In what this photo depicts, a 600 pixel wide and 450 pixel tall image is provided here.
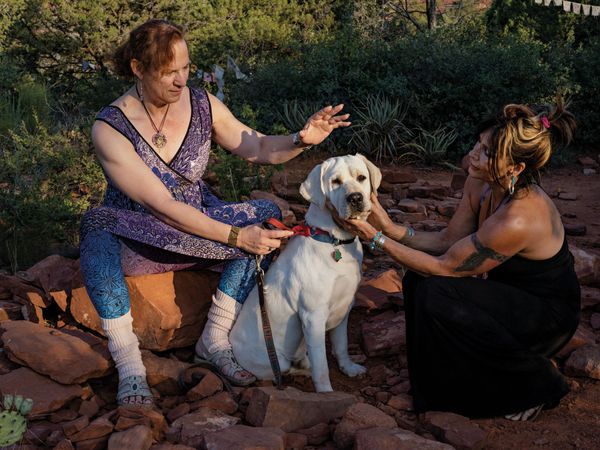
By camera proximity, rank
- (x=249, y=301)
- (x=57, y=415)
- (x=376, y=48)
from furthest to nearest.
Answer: (x=376, y=48) < (x=249, y=301) < (x=57, y=415)

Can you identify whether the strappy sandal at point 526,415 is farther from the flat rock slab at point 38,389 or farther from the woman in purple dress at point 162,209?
the flat rock slab at point 38,389

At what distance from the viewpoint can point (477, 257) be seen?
127 inches

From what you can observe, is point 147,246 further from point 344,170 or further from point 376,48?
point 376,48

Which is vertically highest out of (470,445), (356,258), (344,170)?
(344,170)

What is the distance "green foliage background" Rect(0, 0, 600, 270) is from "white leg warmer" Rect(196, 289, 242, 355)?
2173 mm

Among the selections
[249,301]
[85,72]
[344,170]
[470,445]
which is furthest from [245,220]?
[85,72]

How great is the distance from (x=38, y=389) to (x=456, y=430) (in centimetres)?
187

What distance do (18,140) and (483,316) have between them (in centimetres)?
490

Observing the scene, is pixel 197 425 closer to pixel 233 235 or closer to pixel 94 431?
pixel 94 431

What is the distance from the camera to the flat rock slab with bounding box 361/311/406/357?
387 centimetres

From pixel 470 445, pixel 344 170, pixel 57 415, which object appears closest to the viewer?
pixel 470 445

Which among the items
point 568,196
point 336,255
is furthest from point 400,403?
point 568,196

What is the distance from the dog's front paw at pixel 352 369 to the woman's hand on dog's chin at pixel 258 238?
0.82 m

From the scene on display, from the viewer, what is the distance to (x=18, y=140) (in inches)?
254
